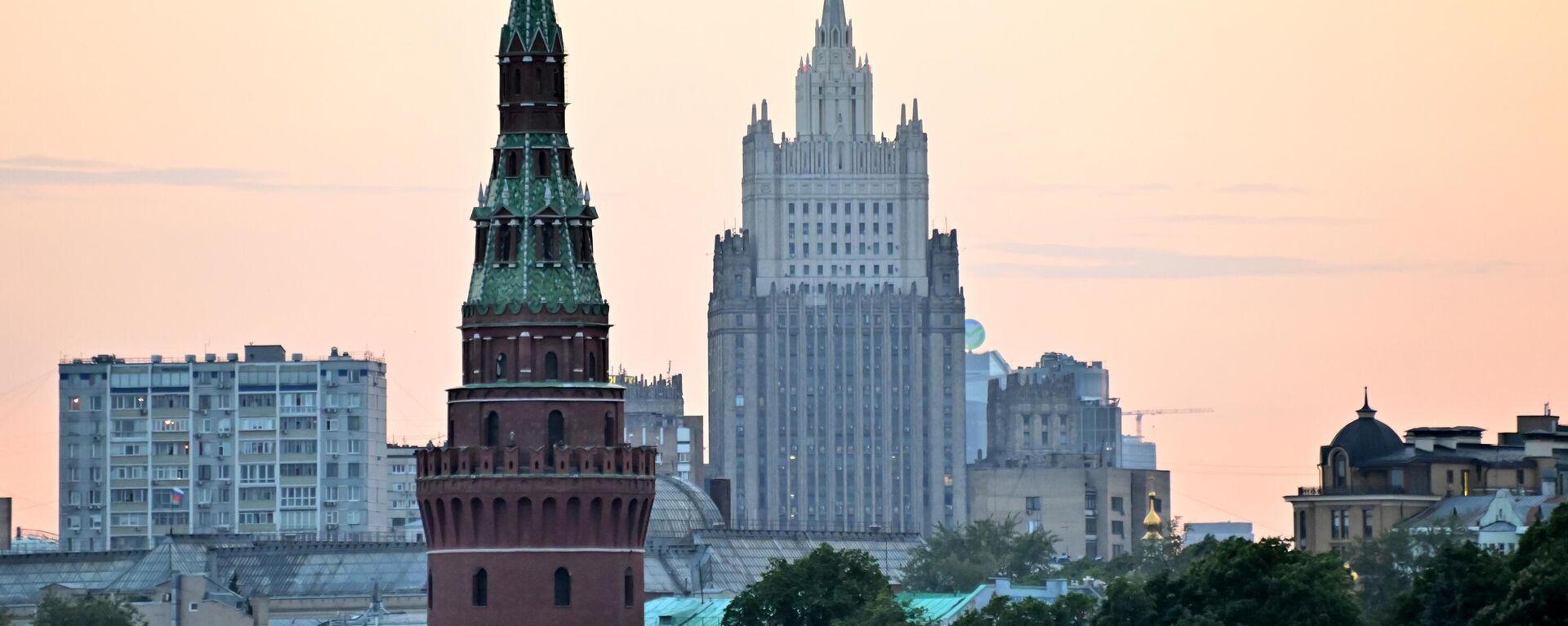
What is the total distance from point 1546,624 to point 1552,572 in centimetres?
235

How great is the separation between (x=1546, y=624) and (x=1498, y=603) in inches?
235

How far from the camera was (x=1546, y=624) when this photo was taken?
194 metres

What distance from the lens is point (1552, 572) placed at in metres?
195

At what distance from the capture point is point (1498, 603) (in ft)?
655

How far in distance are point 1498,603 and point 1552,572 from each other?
4912 mm
